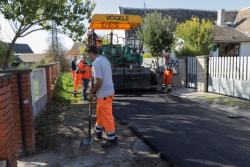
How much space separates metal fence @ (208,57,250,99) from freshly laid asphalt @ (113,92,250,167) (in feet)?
5.73

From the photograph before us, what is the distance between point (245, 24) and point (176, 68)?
20.4 metres

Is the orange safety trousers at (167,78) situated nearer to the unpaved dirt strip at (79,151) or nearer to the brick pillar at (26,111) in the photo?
the unpaved dirt strip at (79,151)

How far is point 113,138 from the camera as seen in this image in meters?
6.09

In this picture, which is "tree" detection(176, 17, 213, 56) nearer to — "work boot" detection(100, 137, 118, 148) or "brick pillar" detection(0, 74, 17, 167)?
"work boot" detection(100, 137, 118, 148)

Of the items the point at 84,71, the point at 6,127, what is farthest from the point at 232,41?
the point at 6,127

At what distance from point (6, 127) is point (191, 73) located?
11.0 meters

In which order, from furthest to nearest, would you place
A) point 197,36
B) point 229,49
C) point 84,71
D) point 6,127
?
point 229,49
point 197,36
point 84,71
point 6,127

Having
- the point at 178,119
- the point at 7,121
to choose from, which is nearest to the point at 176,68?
the point at 178,119

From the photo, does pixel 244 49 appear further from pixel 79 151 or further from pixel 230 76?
pixel 79 151

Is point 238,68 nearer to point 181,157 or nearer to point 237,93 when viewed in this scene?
point 237,93

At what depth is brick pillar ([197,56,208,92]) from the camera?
43.1 ft

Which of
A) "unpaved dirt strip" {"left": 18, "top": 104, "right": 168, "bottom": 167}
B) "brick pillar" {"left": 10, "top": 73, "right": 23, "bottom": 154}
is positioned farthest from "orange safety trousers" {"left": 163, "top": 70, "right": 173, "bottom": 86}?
"brick pillar" {"left": 10, "top": 73, "right": 23, "bottom": 154}

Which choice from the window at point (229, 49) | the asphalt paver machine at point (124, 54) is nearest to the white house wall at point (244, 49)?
the window at point (229, 49)

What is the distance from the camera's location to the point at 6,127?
437cm
